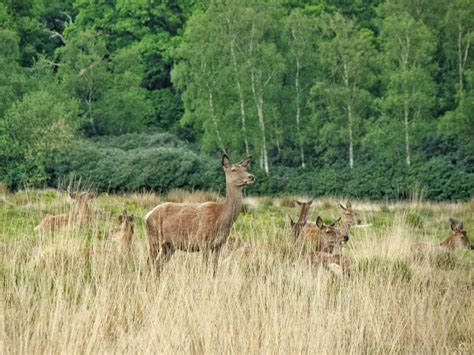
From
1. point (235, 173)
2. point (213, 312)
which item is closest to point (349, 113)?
point (235, 173)

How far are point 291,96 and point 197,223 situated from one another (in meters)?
32.1

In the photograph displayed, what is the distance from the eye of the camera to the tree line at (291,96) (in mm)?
33781

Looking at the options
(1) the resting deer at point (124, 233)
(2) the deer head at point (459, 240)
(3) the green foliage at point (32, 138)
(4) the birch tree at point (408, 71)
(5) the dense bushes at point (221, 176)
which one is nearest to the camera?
(1) the resting deer at point (124, 233)

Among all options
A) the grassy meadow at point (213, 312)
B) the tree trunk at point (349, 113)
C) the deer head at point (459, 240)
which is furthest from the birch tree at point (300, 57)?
the grassy meadow at point (213, 312)

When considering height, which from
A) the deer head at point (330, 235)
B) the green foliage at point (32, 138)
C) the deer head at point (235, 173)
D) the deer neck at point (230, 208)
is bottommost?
the deer head at point (330, 235)

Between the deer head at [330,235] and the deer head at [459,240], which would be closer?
the deer head at [330,235]

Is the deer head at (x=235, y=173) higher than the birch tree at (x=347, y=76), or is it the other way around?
the birch tree at (x=347, y=76)

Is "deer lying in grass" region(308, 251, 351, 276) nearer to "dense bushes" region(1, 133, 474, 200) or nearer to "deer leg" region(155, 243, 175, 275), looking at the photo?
"deer leg" region(155, 243, 175, 275)

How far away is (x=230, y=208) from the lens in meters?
9.44

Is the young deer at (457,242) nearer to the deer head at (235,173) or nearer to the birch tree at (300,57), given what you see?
the deer head at (235,173)

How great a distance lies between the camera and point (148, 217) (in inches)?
375

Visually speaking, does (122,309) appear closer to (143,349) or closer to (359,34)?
(143,349)

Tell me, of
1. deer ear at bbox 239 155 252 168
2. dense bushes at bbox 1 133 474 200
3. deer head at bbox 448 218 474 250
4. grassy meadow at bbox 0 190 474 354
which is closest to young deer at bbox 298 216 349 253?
grassy meadow at bbox 0 190 474 354

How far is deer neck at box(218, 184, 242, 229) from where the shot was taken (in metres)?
9.40
